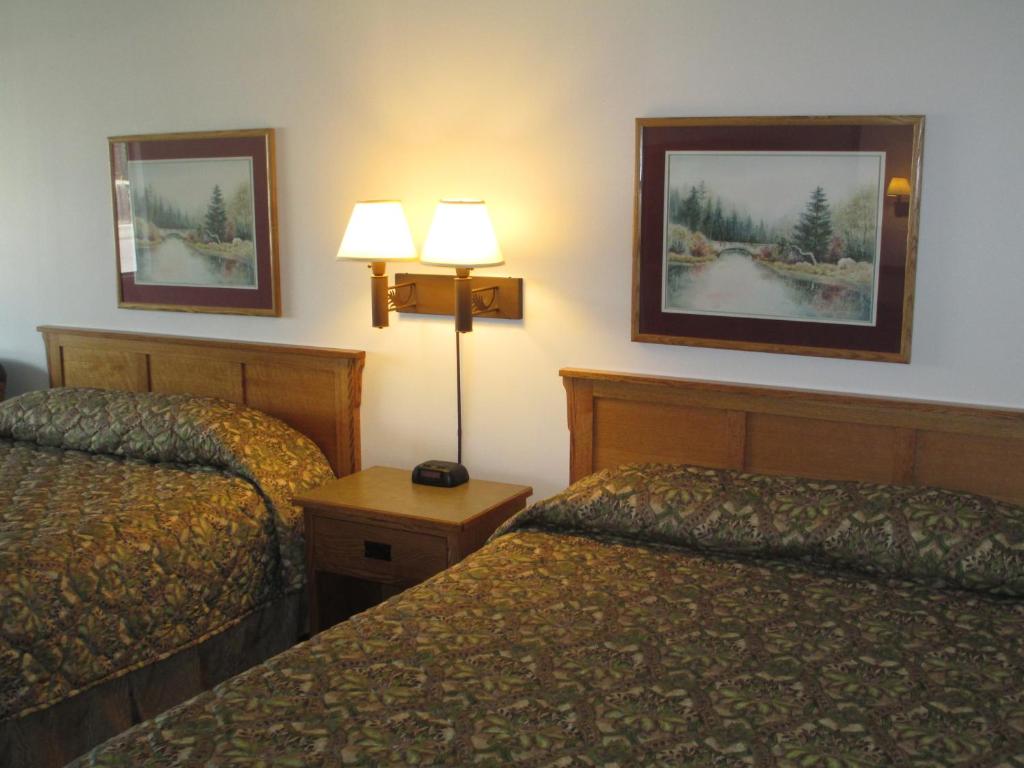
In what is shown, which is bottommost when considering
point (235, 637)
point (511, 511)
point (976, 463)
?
point (235, 637)

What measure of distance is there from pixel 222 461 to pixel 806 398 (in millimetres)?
1570

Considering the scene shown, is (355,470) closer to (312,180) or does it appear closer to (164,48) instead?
(312,180)

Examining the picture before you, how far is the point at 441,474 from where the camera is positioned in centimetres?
292

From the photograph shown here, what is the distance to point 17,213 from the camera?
12.6 feet

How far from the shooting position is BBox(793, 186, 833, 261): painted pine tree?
8.22 ft

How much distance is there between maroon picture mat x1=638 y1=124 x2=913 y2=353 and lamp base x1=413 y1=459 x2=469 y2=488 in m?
0.64

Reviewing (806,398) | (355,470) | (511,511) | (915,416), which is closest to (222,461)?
(355,470)

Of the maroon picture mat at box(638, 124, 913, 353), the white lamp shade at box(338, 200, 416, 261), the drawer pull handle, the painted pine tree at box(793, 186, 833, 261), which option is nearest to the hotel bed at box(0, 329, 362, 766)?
the drawer pull handle

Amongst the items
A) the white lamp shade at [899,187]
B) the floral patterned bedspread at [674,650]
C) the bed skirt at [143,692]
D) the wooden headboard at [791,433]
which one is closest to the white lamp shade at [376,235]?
the wooden headboard at [791,433]

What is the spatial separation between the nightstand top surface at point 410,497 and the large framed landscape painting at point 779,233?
58 centimetres

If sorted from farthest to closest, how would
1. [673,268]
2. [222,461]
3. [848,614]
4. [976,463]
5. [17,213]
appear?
1. [17,213]
2. [222,461]
3. [673,268]
4. [976,463]
5. [848,614]

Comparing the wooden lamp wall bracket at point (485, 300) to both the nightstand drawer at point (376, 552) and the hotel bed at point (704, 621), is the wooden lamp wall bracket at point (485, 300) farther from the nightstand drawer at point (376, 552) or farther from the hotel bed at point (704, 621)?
the nightstand drawer at point (376, 552)

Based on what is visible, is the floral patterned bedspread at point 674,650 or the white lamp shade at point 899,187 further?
the white lamp shade at point 899,187

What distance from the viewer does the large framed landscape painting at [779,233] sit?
2.45m
